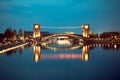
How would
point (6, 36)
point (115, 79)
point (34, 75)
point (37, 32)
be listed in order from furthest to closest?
1. point (37, 32)
2. point (6, 36)
3. point (34, 75)
4. point (115, 79)

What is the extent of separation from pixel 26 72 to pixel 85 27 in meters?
37.8

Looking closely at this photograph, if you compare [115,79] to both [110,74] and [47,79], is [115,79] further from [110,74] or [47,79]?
[47,79]

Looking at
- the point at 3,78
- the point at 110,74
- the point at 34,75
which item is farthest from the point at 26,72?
the point at 110,74

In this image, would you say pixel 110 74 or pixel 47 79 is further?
pixel 110 74

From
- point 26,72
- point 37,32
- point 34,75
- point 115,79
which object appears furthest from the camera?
point 37,32

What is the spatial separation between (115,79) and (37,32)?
37976mm

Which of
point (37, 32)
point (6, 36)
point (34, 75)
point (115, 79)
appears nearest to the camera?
point (115, 79)

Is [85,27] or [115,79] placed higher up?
[85,27]

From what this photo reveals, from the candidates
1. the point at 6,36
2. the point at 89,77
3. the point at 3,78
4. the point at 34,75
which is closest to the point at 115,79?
the point at 89,77

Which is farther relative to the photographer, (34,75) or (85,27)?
(85,27)

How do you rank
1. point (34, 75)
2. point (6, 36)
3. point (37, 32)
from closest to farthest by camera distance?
point (34, 75) → point (6, 36) → point (37, 32)

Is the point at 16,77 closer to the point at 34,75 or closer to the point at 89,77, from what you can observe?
the point at 34,75

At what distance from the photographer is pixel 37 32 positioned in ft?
152

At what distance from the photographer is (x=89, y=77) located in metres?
9.27
